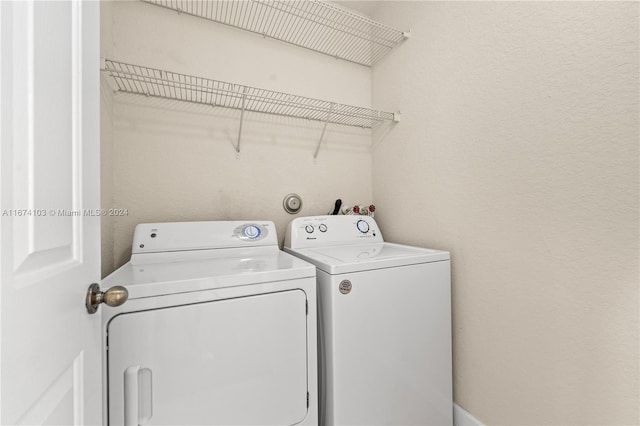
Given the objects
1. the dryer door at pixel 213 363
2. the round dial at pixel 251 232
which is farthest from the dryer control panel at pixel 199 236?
the dryer door at pixel 213 363

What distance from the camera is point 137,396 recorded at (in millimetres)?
854

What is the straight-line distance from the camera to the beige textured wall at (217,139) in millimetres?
1468

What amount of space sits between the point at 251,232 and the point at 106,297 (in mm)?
887

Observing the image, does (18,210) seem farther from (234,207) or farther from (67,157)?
(234,207)

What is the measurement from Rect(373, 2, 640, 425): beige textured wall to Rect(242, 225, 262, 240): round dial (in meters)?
1.00

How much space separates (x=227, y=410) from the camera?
96 cm

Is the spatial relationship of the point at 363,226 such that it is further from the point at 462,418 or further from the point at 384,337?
the point at 462,418

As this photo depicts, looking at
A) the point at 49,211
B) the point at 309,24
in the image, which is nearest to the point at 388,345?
the point at 49,211

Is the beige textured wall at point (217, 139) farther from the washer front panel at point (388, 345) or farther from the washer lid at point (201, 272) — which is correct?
the washer front panel at point (388, 345)

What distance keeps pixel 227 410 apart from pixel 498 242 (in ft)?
4.37

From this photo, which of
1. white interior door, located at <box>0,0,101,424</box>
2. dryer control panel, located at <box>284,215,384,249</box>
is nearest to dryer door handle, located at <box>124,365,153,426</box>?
white interior door, located at <box>0,0,101,424</box>

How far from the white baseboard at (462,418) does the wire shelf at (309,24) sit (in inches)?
88.7

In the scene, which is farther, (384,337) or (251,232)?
(251,232)

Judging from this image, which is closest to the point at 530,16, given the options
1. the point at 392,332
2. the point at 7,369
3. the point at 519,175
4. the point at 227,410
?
the point at 519,175
